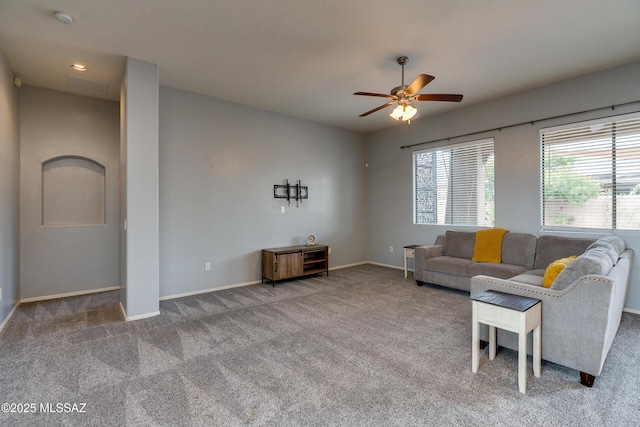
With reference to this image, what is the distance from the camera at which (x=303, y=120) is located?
19.3 feet

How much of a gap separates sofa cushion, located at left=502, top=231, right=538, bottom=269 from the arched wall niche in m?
6.24

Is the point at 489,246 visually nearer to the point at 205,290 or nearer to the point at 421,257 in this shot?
the point at 421,257

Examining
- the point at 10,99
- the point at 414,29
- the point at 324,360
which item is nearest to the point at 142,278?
the point at 324,360

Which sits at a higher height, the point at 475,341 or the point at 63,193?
the point at 63,193

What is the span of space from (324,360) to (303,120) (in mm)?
4566

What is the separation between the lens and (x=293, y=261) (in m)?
5.16

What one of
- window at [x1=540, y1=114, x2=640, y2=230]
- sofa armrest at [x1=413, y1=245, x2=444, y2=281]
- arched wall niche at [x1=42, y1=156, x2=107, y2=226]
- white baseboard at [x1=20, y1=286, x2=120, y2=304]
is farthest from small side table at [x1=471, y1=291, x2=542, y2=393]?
arched wall niche at [x1=42, y1=156, x2=107, y2=226]

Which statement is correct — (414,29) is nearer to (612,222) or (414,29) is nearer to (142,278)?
(612,222)

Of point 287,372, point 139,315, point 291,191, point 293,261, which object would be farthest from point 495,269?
point 139,315

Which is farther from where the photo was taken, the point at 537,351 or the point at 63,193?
the point at 63,193

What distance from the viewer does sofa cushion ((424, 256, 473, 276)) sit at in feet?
14.4

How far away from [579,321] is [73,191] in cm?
625

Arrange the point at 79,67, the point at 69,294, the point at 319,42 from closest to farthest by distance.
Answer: the point at 319,42 < the point at 79,67 < the point at 69,294

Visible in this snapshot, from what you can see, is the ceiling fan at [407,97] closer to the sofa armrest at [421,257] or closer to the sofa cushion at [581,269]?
the sofa cushion at [581,269]
